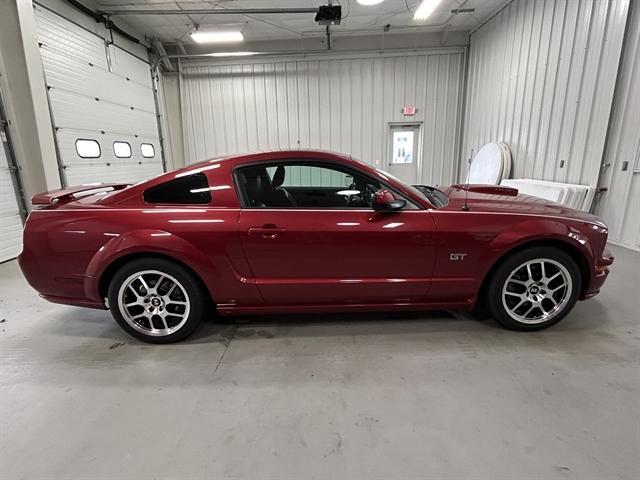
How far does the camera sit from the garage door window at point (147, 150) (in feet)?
23.4

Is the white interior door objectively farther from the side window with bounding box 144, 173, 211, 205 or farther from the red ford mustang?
the side window with bounding box 144, 173, 211, 205

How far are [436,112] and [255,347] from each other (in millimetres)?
7578

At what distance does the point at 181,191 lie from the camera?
2.10 meters

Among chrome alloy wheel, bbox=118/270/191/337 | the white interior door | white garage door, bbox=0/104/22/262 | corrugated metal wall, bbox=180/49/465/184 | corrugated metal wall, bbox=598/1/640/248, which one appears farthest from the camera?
the white interior door

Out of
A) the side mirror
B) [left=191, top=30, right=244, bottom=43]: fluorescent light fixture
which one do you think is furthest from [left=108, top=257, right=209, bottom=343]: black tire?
[left=191, top=30, right=244, bottom=43]: fluorescent light fixture

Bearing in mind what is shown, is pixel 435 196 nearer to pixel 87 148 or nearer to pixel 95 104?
pixel 87 148

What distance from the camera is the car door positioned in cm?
201

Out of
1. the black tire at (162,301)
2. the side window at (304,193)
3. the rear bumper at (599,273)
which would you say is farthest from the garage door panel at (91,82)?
the rear bumper at (599,273)

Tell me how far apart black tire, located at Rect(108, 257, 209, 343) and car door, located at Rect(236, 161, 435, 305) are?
446 mm

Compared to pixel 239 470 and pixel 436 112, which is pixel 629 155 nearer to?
pixel 436 112

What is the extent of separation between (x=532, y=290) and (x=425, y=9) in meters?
5.94

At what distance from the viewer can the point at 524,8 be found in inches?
221

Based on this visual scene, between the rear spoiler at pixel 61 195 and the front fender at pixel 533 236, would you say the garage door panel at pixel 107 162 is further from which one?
the front fender at pixel 533 236

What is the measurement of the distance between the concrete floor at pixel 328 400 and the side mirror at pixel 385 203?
2.94ft
